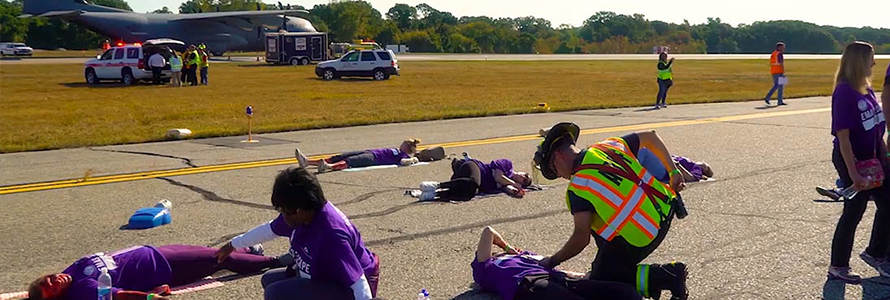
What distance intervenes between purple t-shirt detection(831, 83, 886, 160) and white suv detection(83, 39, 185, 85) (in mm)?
31964

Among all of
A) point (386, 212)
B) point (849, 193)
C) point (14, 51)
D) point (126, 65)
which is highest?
point (849, 193)

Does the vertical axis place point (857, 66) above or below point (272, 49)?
above

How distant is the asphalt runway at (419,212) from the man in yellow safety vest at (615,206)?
82cm

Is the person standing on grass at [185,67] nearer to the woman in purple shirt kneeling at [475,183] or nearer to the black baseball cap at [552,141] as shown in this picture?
the woman in purple shirt kneeling at [475,183]

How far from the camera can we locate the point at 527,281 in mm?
4957

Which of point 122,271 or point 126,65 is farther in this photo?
point 126,65

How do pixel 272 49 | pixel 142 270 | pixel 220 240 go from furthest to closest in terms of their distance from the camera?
1. pixel 272 49
2. pixel 220 240
3. pixel 142 270

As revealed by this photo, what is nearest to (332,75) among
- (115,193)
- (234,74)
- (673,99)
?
(234,74)

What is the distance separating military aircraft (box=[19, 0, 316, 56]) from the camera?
58.9 meters

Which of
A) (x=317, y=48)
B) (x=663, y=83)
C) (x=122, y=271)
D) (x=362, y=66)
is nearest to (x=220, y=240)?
(x=122, y=271)

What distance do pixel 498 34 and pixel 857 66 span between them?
5149 inches

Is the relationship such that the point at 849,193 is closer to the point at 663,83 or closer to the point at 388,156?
the point at 388,156

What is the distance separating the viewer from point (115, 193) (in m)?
9.60

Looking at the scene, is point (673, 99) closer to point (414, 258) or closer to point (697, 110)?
point (697, 110)
